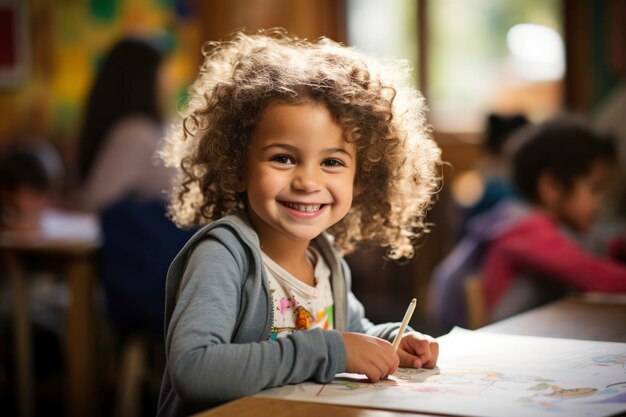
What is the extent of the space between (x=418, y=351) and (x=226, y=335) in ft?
0.82

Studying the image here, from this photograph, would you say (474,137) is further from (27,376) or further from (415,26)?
(27,376)

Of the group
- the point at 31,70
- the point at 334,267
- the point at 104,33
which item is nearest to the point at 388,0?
the point at 104,33

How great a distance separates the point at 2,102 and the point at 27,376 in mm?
3434

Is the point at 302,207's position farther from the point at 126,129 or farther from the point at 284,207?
the point at 126,129

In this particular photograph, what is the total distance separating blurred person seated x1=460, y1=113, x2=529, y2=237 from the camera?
11.1ft

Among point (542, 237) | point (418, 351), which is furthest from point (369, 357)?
point (542, 237)

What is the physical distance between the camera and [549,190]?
2.49 metres

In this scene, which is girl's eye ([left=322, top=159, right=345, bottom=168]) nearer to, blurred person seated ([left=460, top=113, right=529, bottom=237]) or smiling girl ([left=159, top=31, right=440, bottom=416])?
smiling girl ([left=159, top=31, right=440, bottom=416])

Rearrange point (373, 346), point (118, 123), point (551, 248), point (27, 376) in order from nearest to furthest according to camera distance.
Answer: point (373, 346) < point (551, 248) < point (27, 376) < point (118, 123)

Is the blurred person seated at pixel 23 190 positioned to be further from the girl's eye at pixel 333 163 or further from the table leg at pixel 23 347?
the girl's eye at pixel 333 163

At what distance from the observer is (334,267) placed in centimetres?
125

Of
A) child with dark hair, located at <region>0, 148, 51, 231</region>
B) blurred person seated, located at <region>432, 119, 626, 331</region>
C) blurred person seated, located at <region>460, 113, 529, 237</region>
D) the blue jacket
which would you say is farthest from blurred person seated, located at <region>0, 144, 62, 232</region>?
the blue jacket

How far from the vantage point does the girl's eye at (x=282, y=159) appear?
1.11m

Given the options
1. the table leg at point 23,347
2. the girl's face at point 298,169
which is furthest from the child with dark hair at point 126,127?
the girl's face at point 298,169
